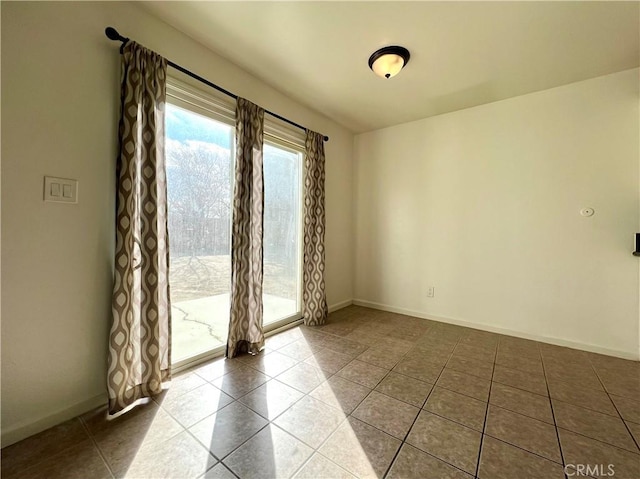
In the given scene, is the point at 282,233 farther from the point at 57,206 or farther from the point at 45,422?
the point at 45,422

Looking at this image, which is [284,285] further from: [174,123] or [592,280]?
[592,280]

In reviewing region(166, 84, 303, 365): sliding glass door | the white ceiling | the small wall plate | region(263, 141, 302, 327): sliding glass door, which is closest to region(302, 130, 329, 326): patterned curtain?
region(263, 141, 302, 327): sliding glass door

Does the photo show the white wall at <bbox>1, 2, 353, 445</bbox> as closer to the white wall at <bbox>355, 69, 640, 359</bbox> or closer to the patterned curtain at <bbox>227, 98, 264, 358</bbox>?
the patterned curtain at <bbox>227, 98, 264, 358</bbox>

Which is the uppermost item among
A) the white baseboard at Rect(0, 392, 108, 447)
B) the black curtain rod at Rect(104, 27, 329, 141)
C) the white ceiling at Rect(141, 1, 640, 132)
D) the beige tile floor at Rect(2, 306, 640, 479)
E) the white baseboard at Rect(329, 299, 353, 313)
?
the white ceiling at Rect(141, 1, 640, 132)

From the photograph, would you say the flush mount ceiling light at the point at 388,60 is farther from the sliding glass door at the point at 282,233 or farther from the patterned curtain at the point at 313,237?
the sliding glass door at the point at 282,233

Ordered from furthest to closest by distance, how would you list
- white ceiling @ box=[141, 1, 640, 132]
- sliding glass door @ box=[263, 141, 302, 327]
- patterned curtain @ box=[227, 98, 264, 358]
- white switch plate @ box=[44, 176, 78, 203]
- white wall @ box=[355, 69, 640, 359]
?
sliding glass door @ box=[263, 141, 302, 327] < white wall @ box=[355, 69, 640, 359] < patterned curtain @ box=[227, 98, 264, 358] < white ceiling @ box=[141, 1, 640, 132] < white switch plate @ box=[44, 176, 78, 203]

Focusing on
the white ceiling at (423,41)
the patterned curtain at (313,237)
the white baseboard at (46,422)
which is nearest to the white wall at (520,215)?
the white ceiling at (423,41)

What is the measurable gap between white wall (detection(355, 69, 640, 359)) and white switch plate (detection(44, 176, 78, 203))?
3.25 m

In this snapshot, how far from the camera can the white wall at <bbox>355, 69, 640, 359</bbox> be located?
2.39 m

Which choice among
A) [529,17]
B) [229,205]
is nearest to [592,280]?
[529,17]


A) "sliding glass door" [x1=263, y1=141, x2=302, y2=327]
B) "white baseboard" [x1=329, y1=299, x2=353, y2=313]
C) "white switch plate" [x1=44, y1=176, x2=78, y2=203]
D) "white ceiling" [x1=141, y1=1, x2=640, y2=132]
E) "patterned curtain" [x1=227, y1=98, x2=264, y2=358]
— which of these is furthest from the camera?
"white baseboard" [x1=329, y1=299, x2=353, y2=313]

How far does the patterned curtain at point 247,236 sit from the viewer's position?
2.25m

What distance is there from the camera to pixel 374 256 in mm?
3857

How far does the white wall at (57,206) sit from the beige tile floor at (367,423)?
28 centimetres
